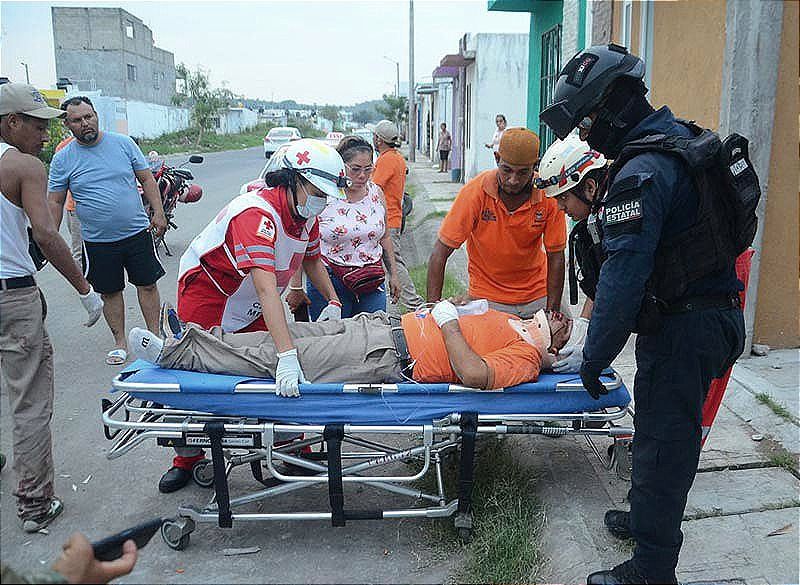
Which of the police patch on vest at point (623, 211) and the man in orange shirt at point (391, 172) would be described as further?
the man in orange shirt at point (391, 172)

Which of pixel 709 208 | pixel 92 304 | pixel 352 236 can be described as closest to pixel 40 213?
pixel 92 304

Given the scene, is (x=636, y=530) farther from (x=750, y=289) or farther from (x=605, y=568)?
(x=750, y=289)

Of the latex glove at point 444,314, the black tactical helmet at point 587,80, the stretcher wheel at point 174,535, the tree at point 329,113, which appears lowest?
the stretcher wheel at point 174,535

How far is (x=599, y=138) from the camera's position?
2.40m

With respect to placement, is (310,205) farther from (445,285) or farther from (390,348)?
(445,285)

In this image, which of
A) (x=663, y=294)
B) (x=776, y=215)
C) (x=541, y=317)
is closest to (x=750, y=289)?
(x=776, y=215)

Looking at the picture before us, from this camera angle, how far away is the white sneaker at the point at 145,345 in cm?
307

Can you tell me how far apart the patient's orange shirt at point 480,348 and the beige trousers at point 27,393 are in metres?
1.71

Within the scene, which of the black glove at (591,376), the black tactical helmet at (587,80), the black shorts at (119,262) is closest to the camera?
the black tactical helmet at (587,80)

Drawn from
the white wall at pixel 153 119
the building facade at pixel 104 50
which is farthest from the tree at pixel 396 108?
the building facade at pixel 104 50

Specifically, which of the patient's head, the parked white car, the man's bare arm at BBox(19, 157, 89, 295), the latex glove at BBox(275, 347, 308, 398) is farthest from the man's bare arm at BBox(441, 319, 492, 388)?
the parked white car

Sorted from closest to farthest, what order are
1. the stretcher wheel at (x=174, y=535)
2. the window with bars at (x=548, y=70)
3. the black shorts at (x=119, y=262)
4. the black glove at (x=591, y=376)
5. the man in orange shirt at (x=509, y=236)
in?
1. the black glove at (x=591, y=376)
2. the stretcher wheel at (x=174, y=535)
3. the man in orange shirt at (x=509, y=236)
4. the black shorts at (x=119, y=262)
5. the window with bars at (x=548, y=70)

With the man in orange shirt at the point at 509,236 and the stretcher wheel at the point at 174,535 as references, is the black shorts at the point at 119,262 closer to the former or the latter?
the man in orange shirt at the point at 509,236

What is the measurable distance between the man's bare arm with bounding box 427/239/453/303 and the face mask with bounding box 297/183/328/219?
0.73 m
